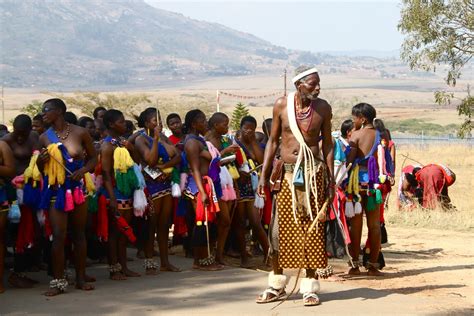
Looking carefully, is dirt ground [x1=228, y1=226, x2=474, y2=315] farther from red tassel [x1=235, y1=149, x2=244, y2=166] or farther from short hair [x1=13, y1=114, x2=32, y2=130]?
short hair [x1=13, y1=114, x2=32, y2=130]

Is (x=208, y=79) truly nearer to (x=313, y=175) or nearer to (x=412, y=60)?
(x=412, y=60)

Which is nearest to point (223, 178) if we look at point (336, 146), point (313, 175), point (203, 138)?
point (203, 138)

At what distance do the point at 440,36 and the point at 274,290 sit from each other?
19901 millimetres

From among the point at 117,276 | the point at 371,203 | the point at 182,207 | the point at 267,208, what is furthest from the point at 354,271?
the point at 117,276

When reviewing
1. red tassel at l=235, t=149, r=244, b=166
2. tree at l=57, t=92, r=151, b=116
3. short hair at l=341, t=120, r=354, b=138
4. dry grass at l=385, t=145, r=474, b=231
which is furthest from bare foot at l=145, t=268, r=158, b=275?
tree at l=57, t=92, r=151, b=116

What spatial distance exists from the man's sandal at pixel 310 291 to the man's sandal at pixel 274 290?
0.19 metres

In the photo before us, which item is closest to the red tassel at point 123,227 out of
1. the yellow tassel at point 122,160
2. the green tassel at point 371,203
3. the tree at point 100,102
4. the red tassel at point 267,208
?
the yellow tassel at point 122,160

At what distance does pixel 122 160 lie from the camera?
8.76 meters

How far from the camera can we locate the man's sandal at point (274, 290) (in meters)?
7.56

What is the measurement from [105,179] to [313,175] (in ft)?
7.69

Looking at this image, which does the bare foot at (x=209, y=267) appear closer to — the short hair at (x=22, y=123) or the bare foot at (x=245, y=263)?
the bare foot at (x=245, y=263)

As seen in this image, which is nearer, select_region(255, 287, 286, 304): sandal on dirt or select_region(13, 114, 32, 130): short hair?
select_region(255, 287, 286, 304): sandal on dirt

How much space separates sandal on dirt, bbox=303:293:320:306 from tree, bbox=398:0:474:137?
62.3 ft

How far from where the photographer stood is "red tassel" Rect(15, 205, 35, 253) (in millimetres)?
8344
